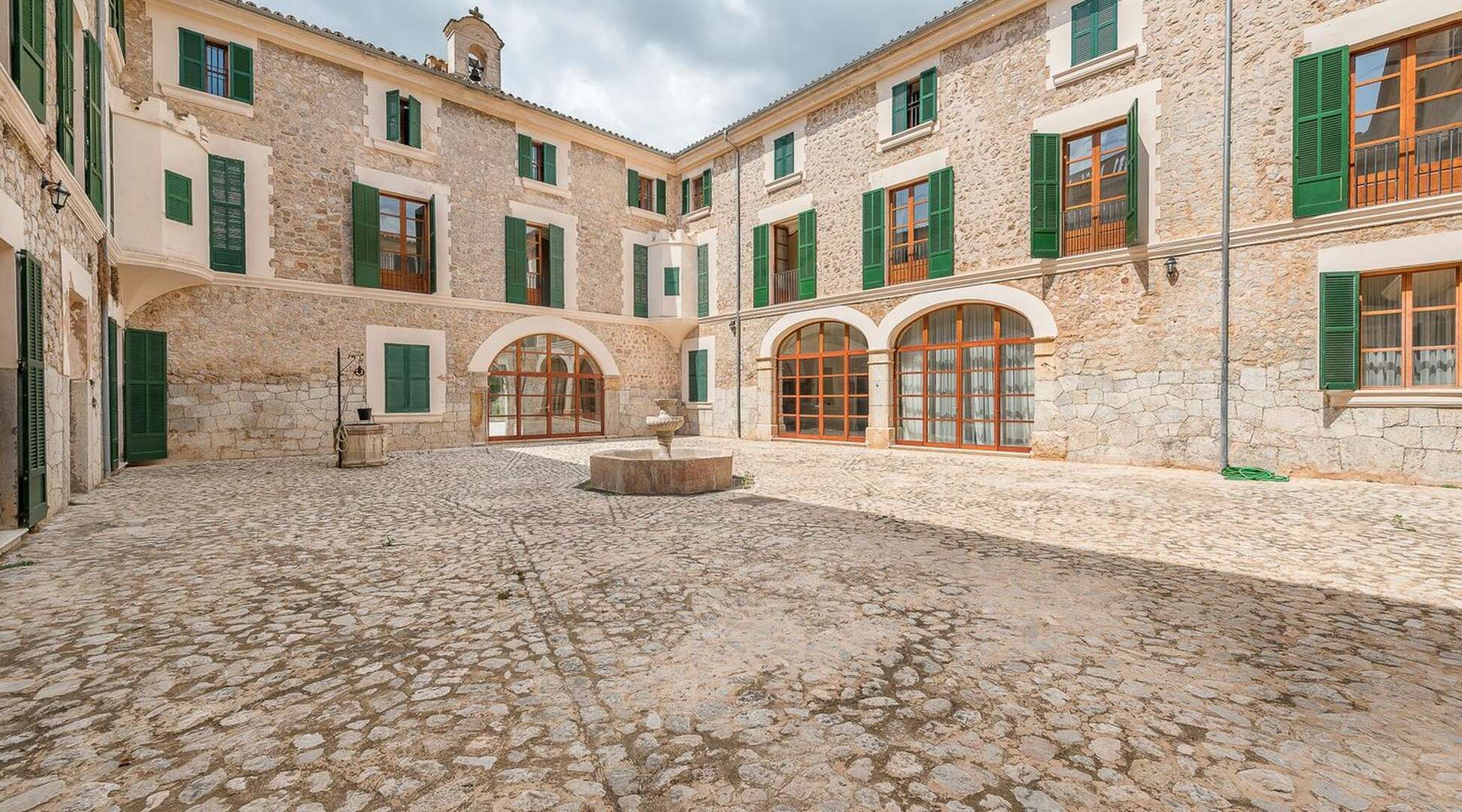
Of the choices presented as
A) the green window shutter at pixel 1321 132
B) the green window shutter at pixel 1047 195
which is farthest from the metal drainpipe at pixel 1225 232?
the green window shutter at pixel 1047 195

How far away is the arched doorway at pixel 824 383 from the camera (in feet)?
43.9

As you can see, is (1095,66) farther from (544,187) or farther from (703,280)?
(544,187)

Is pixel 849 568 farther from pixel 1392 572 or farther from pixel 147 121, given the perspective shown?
pixel 147 121

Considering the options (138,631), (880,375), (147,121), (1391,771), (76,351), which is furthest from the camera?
(880,375)

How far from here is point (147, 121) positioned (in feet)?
28.7

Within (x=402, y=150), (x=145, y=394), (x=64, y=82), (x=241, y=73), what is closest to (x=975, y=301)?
(x=402, y=150)

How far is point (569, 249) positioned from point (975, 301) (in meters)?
9.42

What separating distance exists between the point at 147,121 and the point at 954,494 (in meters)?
12.1

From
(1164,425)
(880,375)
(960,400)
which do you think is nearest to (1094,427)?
(1164,425)

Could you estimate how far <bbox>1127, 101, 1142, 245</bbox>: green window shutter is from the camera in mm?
9148

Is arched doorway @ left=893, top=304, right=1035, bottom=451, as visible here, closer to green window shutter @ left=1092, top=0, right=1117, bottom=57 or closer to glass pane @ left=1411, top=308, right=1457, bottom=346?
green window shutter @ left=1092, top=0, right=1117, bottom=57

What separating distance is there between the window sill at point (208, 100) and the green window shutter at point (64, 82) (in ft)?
14.1

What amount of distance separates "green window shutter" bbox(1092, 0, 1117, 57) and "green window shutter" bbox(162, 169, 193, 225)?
14430mm

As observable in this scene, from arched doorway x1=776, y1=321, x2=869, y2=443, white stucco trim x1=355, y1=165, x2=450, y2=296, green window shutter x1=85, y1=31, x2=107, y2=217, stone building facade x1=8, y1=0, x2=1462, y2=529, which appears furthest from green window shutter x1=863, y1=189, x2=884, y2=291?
green window shutter x1=85, y1=31, x2=107, y2=217
